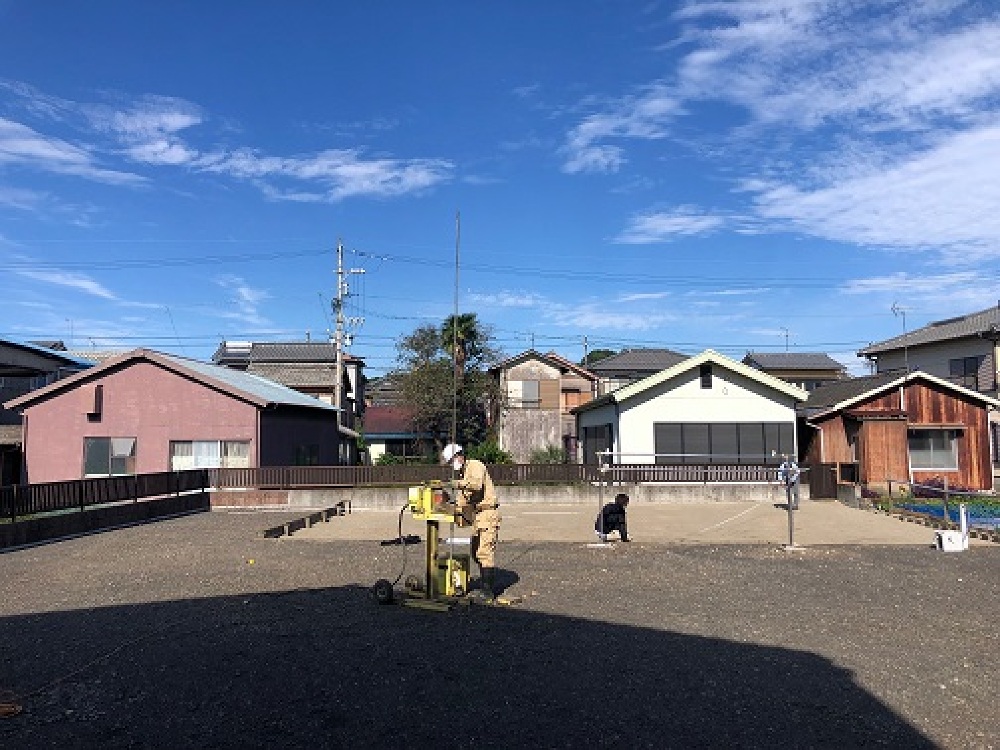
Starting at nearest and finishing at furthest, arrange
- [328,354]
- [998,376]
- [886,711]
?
[886,711] → [998,376] → [328,354]

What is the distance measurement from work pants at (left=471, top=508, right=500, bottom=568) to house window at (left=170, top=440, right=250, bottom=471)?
19.1 meters

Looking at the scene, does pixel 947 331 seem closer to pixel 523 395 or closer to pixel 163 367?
pixel 523 395

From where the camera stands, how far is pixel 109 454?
27.0 m

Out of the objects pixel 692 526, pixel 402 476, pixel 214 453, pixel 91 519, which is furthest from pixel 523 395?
pixel 91 519

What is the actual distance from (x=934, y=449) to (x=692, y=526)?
1338cm

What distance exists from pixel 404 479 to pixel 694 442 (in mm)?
10544

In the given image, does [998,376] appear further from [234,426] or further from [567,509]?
[234,426]

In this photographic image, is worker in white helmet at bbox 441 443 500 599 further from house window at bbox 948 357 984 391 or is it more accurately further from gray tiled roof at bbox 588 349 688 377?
gray tiled roof at bbox 588 349 688 377

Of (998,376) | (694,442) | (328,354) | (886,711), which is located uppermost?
(328,354)

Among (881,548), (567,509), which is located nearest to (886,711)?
(881,548)

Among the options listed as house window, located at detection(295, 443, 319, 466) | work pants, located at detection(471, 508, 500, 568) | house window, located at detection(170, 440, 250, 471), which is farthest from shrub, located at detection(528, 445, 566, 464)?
work pants, located at detection(471, 508, 500, 568)

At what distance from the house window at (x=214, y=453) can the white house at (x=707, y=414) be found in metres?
13.0

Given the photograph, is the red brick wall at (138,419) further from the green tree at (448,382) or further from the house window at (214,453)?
the green tree at (448,382)

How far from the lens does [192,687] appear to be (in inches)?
234
